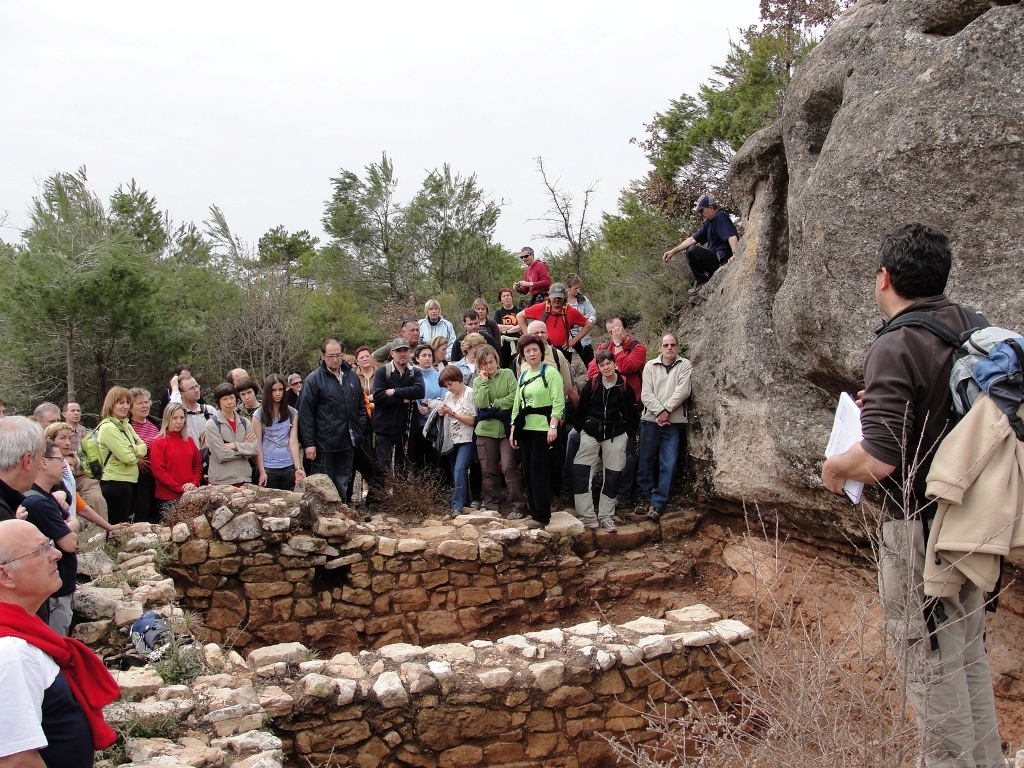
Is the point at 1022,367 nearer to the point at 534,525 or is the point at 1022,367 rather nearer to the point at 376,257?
the point at 534,525

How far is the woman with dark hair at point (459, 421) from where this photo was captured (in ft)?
27.3

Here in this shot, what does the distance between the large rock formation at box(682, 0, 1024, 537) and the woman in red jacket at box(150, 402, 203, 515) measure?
5535 mm

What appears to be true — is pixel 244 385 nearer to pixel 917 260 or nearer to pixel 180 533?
pixel 180 533

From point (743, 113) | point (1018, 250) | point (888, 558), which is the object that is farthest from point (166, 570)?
point (743, 113)

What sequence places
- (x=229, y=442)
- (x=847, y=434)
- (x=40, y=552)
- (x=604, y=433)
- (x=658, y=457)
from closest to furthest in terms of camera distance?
(x=40, y=552)
(x=847, y=434)
(x=229, y=442)
(x=604, y=433)
(x=658, y=457)

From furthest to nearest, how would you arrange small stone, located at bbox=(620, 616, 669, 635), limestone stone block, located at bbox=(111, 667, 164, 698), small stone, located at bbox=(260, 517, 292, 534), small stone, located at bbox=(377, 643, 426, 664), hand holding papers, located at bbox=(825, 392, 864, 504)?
small stone, located at bbox=(260, 517, 292, 534) → small stone, located at bbox=(620, 616, 669, 635) → small stone, located at bbox=(377, 643, 426, 664) → limestone stone block, located at bbox=(111, 667, 164, 698) → hand holding papers, located at bbox=(825, 392, 864, 504)

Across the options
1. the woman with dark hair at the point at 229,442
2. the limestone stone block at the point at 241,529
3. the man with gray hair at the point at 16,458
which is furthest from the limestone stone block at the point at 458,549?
the man with gray hair at the point at 16,458

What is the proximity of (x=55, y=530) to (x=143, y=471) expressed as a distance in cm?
344

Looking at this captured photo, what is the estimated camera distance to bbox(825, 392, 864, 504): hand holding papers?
3.06 m

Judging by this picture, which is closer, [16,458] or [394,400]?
[16,458]

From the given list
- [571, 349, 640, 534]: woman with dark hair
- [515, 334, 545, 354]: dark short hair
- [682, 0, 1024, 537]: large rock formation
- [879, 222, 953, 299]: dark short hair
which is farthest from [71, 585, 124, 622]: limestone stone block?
[682, 0, 1024, 537]: large rock formation

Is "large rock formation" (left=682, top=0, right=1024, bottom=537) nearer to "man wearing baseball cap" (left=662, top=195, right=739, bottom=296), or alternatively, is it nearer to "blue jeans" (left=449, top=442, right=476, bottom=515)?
"man wearing baseball cap" (left=662, top=195, right=739, bottom=296)

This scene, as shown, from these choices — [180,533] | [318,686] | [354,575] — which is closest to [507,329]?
[354,575]

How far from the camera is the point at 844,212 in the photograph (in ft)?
19.8
